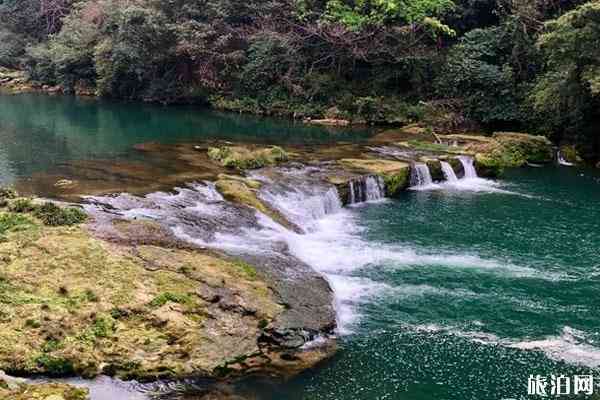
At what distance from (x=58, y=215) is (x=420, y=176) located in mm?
14268

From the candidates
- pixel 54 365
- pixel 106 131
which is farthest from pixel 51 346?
pixel 106 131

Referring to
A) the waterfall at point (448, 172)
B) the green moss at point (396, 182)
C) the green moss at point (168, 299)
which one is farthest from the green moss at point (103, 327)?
the waterfall at point (448, 172)

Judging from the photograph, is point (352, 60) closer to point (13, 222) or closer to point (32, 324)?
point (13, 222)

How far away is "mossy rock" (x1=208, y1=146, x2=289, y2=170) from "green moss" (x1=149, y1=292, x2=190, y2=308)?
38.4ft

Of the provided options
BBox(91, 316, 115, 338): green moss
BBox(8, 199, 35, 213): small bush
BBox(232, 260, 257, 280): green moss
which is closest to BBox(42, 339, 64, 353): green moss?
BBox(91, 316, 115, 338): green moss

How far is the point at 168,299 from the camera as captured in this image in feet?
37.8

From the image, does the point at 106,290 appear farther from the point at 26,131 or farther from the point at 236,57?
the point at 236,57

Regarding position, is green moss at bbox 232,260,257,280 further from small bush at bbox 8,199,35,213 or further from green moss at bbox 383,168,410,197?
green moss at bbox 383,168,410,197

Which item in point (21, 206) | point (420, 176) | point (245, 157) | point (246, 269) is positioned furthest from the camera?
point (420, 176)

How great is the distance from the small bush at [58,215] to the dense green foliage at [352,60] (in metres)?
20.0

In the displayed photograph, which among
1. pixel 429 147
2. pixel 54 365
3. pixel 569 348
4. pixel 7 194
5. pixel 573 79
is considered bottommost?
pixel 569 348

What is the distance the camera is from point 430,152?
27000 mm

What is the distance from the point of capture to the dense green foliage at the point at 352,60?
32.5 m

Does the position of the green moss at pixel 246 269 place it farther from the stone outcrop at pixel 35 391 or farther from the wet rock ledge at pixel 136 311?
the stone outcrop at pixel 35 391
